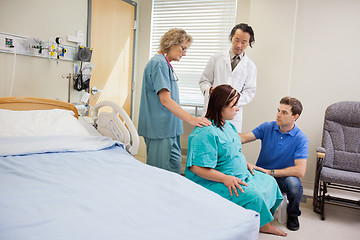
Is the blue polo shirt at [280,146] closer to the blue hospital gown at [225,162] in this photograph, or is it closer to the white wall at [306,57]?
the blue hospital gown at [225,162]

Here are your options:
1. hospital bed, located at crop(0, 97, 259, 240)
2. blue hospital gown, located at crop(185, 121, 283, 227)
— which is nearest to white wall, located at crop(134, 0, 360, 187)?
blue hospital gown, located at crop(185, 121, 283, 227)

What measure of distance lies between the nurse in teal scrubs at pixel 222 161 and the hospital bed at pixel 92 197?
0.78 feet

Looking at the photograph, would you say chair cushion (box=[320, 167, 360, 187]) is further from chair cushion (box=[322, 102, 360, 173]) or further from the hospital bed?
the hospital bed

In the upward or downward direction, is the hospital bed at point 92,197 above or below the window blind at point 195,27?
below

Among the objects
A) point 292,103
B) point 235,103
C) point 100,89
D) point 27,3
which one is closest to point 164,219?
point 235,103

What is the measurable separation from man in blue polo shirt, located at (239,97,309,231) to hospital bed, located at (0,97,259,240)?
1033 mm

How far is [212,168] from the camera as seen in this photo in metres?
1.79

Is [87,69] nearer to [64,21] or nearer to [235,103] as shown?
[64,21]

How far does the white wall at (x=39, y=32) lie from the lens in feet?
7.89

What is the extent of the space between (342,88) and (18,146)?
2.88m

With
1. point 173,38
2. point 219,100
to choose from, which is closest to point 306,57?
point 173,38

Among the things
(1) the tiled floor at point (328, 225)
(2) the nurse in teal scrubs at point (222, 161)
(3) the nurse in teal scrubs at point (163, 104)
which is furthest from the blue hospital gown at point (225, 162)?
(1) the tiled floor at point (328, 225)

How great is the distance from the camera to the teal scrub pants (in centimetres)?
217

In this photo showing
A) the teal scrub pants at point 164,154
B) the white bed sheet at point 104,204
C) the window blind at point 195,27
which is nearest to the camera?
the white bed sheet at point 104,204
